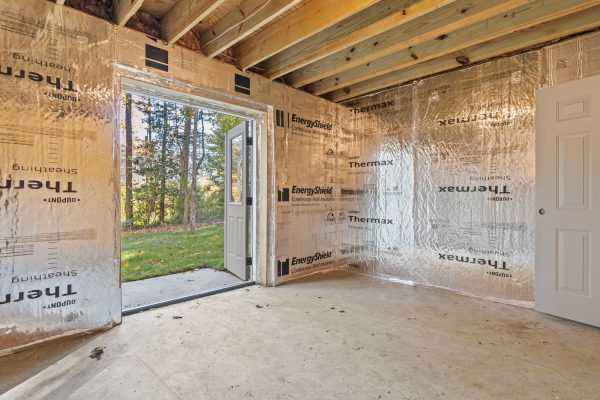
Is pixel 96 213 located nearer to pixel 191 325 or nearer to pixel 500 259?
pixel 191 325

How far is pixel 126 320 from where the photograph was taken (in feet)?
8.28

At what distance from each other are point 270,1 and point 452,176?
2.52m

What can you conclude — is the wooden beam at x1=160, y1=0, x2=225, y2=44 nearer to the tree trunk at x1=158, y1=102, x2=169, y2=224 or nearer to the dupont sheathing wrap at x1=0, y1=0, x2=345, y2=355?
the dupont sheathing wrap at x1=0, y1=0, x2=345, y2=355

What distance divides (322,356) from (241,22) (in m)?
2.60

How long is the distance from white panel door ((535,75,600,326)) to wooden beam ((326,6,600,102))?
0.43 metres

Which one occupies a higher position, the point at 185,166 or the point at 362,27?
the point at 362,27

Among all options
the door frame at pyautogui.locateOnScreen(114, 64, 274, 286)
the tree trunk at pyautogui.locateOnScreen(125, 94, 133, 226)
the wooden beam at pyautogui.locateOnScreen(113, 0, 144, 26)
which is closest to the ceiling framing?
the wooden beam at pyautogui.locateOnScreen(113, 0, 144, 26)

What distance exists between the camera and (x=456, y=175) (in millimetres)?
3311

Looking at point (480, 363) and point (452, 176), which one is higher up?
point (452, 176)

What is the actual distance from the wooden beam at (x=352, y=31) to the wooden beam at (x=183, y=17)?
1.04 meters

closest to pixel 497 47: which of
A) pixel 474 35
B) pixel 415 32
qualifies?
pixel 474 35

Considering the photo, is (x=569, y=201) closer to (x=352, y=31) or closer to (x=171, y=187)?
(x=352, y=31)

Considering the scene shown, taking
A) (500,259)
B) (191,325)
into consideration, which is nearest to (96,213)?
(191,325)

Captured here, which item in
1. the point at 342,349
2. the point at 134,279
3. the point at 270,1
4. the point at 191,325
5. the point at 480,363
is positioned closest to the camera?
the point at 480,363
